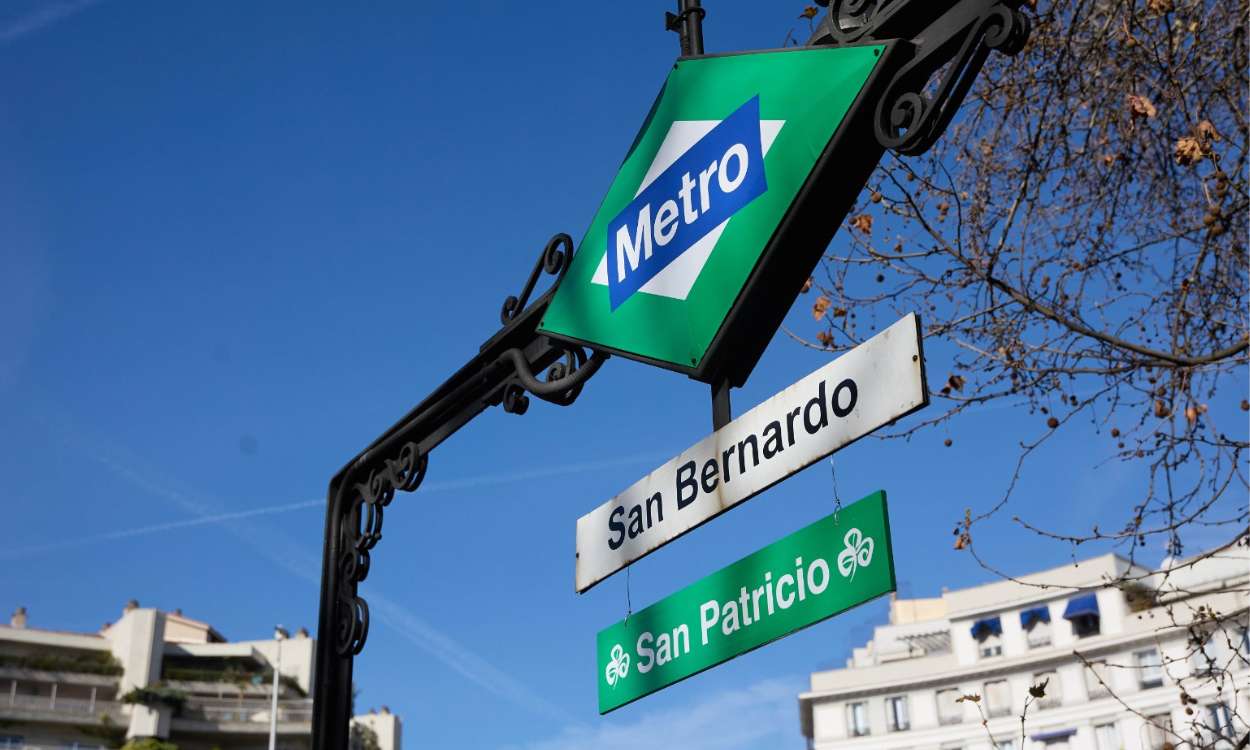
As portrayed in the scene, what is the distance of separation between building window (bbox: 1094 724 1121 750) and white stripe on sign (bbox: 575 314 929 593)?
57.3 metres

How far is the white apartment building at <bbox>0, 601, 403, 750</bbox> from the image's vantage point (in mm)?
63875

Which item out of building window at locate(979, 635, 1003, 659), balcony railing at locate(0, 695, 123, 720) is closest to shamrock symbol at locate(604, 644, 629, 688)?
building window at locate(979, 635, 1003, 659)

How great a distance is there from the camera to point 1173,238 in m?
8.35

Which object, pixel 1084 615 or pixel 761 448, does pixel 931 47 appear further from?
pixel 1084 615

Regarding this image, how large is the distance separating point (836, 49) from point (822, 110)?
170 millimetres

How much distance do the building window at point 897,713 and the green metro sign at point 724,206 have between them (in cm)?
6111

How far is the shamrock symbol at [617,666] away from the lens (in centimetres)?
389

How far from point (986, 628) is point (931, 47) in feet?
205

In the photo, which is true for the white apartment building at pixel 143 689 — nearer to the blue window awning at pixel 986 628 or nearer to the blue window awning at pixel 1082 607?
the blue window awning at pixel 986 628

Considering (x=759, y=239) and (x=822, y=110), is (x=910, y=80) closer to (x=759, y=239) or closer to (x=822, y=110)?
(x=822, y=110)

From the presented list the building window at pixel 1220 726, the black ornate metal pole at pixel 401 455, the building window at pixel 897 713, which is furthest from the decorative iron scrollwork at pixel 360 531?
the building window at pixel 897 713

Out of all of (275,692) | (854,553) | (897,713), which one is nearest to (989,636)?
(897,713)

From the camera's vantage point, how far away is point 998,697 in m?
60.1

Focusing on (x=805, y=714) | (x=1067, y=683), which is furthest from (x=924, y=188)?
(x=805, y=714)
